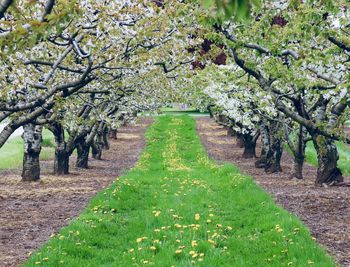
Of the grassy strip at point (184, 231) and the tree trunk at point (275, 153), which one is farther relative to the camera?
the tree trunk at point (275, 153)

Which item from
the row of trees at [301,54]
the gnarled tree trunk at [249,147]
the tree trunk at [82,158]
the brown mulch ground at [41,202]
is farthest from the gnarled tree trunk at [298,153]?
the tree trunk at [82,158]

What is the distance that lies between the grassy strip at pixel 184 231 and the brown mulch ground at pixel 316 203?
582 millimetres

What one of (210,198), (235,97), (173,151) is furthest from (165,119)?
(210,198)

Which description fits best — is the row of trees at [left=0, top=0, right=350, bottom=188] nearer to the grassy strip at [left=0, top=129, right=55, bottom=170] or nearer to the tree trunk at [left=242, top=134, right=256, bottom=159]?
the grassy strip at [left=0, top=129, right=55, bottom=170]

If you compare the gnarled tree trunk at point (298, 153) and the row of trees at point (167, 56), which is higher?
the row of trees at point (167, 56)

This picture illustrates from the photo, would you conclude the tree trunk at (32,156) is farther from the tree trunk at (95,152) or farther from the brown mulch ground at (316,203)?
the tree trunk at (95,152)

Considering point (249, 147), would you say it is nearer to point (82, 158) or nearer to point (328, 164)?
point (82, 158)

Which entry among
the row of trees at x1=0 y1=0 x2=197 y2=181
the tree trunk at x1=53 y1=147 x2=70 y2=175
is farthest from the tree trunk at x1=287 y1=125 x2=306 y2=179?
the tree trunk at x1=53 y1=147 x2=70 y2=175

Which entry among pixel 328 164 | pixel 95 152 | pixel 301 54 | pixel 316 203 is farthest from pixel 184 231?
pixel 95 152

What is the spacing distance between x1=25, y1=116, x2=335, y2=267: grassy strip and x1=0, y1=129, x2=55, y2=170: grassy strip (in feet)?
35.9

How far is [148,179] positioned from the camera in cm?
2094

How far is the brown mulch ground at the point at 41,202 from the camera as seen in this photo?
37.7 feet

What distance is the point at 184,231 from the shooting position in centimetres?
1142

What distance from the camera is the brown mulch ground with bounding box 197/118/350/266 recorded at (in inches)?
448
